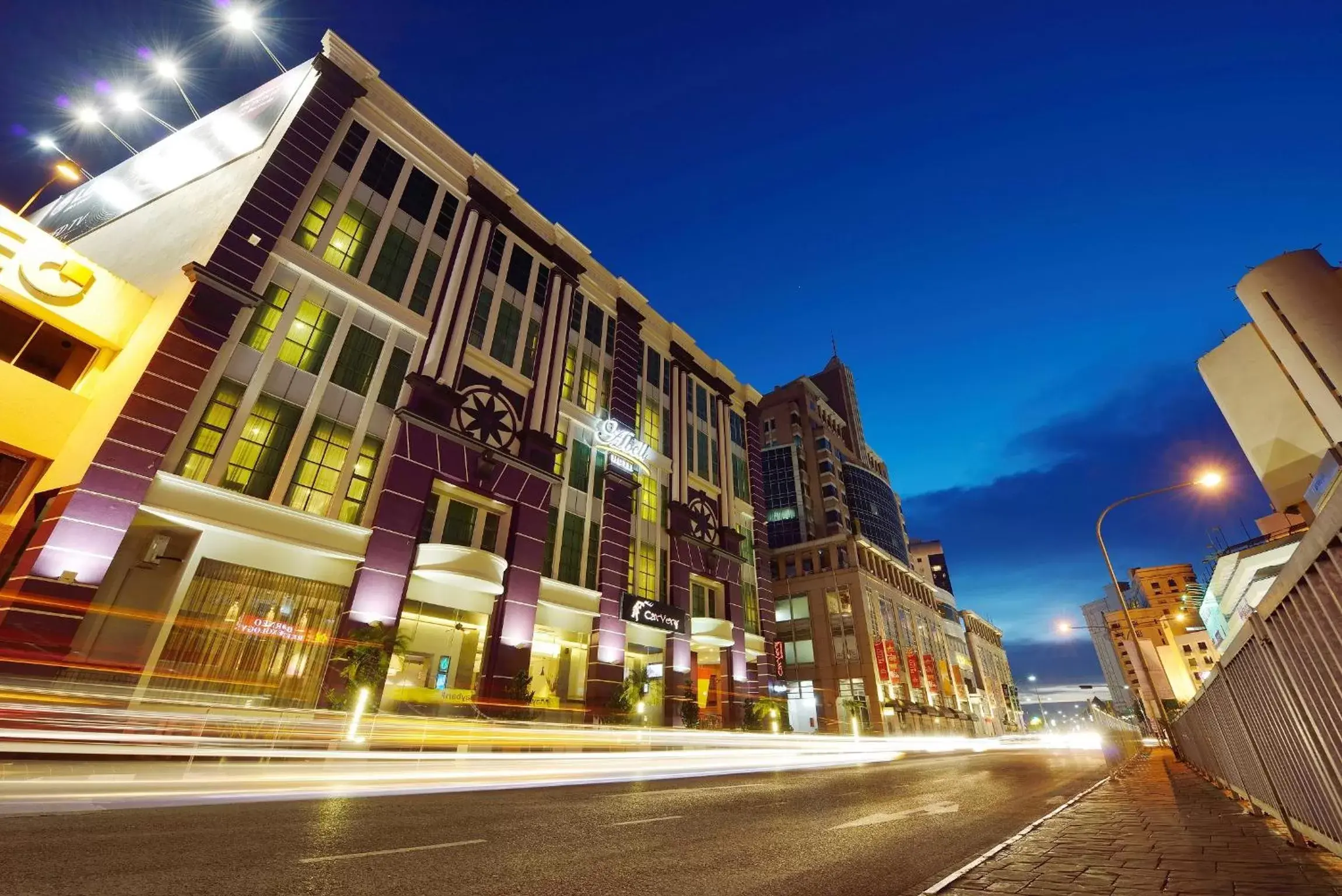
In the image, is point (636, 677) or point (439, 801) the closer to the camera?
point (439, 801)

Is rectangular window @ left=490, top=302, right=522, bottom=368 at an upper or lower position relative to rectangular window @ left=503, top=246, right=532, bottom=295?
lower

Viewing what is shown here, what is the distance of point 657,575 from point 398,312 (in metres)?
19.7

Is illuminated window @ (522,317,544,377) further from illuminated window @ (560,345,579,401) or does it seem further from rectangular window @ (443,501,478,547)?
rectangular window @ (443,501,478,547)

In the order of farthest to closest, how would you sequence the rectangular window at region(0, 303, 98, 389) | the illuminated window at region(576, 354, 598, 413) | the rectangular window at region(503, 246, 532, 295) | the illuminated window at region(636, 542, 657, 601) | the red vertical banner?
the red vertical banner
the illuminated window at region(576, 354, 598, 413)
the illuminated window at region(636, 542, 657, 601)
the rectangular window at region(503, 246, 532, 295)
the rectangular window at region(0, 303, 98, 389)

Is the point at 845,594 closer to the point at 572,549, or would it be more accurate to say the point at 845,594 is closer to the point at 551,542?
the point at 572,549

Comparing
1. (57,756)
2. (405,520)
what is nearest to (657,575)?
(405,520)

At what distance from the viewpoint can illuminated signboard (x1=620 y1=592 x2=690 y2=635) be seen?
96.5 ft

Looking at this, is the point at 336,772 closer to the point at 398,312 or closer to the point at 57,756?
Answer: the point at 57,756

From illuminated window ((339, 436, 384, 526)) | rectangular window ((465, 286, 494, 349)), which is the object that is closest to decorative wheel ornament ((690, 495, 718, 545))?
rectangular window ((465, 286, 494, 349))

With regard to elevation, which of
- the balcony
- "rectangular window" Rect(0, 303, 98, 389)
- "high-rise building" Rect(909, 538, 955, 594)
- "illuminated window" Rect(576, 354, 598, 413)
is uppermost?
"high-rise building" Rect(909, 538, 955, 594)

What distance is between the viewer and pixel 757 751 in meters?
21.9

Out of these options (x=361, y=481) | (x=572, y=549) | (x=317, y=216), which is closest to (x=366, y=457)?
(x=361, y=481)

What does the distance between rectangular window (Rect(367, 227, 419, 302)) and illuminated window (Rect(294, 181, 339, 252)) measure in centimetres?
230

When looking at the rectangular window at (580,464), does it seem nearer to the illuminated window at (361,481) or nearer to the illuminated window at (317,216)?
the illuminated window at (361,481)
